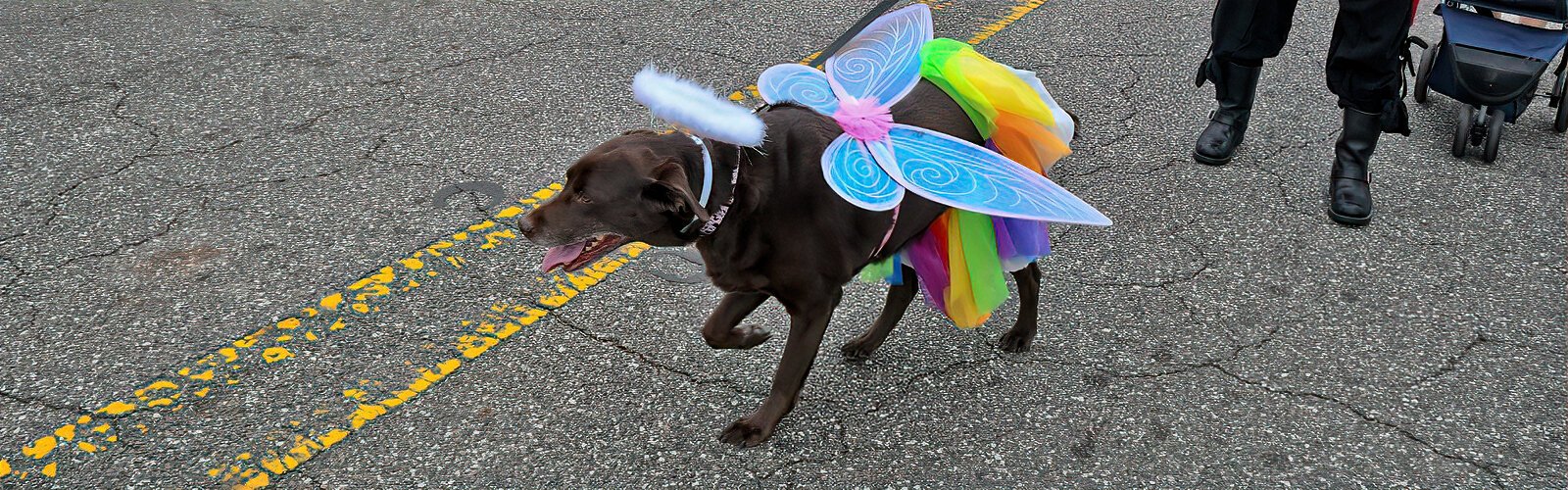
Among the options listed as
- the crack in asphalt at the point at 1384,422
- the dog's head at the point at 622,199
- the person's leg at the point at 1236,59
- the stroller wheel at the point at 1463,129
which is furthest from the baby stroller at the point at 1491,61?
the dog's head at the point at 622,199

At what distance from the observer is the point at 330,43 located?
5.73 m

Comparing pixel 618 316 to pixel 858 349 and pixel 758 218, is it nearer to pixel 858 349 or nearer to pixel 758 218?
pixel 858 349

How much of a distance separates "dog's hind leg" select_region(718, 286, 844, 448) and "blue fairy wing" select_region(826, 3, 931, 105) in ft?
1.78

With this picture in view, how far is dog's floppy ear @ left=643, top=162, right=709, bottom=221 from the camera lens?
235cm

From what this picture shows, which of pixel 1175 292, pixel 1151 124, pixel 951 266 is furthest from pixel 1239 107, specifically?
pixel 951 266

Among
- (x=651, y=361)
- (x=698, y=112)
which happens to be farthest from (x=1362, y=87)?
(x=698, y=112)

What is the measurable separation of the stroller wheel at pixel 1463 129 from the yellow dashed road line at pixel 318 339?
344 cm

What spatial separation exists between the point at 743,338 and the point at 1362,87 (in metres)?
2.64

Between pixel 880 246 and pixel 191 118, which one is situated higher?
pixel 880 246

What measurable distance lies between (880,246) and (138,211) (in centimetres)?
282

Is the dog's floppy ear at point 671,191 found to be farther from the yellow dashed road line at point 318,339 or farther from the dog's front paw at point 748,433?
the yellow dashed road line at point 318,339

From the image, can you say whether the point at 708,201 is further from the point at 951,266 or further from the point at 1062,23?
the point at 1062,23

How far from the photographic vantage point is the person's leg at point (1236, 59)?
14.6 ft

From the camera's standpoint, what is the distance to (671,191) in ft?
7.82
